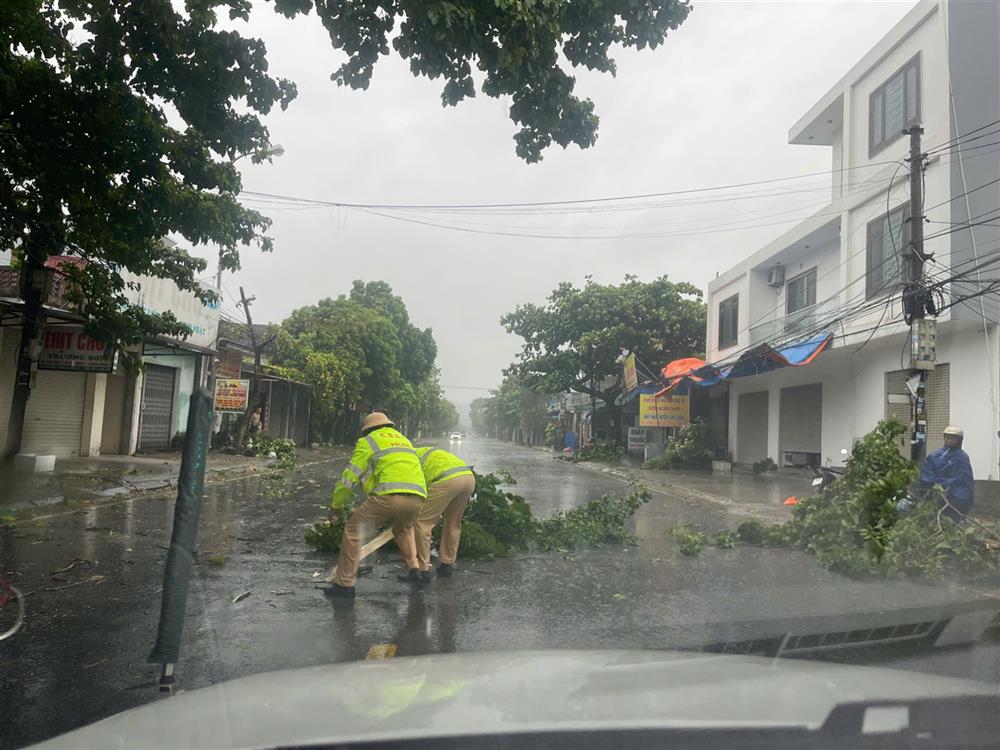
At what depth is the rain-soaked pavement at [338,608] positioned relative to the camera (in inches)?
178

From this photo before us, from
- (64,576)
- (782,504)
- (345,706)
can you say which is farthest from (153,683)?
(782,504)

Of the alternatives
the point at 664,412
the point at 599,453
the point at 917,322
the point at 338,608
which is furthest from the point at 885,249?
the point at 599,453

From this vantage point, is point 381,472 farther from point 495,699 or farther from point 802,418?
point 802,418

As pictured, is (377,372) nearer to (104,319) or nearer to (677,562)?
(104,319)

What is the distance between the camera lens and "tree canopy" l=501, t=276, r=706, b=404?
1309 inches

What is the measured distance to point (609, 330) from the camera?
1292 inches

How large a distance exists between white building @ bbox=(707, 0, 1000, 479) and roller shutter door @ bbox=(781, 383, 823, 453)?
0.18 feet

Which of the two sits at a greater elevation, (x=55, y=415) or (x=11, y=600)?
(x=55, y=415)

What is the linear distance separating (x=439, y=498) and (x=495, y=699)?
14.5ft

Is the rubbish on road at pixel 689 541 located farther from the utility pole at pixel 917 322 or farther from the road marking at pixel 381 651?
the road marking at pixel 381 651

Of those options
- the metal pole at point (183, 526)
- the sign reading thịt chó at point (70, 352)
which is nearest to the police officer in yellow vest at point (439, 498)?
the metal pole at point (183, 526)

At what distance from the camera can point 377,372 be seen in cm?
3534

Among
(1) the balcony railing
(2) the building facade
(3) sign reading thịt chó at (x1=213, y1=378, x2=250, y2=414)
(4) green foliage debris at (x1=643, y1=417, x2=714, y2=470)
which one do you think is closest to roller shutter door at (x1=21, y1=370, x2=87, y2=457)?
(2) the building facade

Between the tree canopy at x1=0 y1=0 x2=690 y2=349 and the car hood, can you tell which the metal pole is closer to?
the car hood
